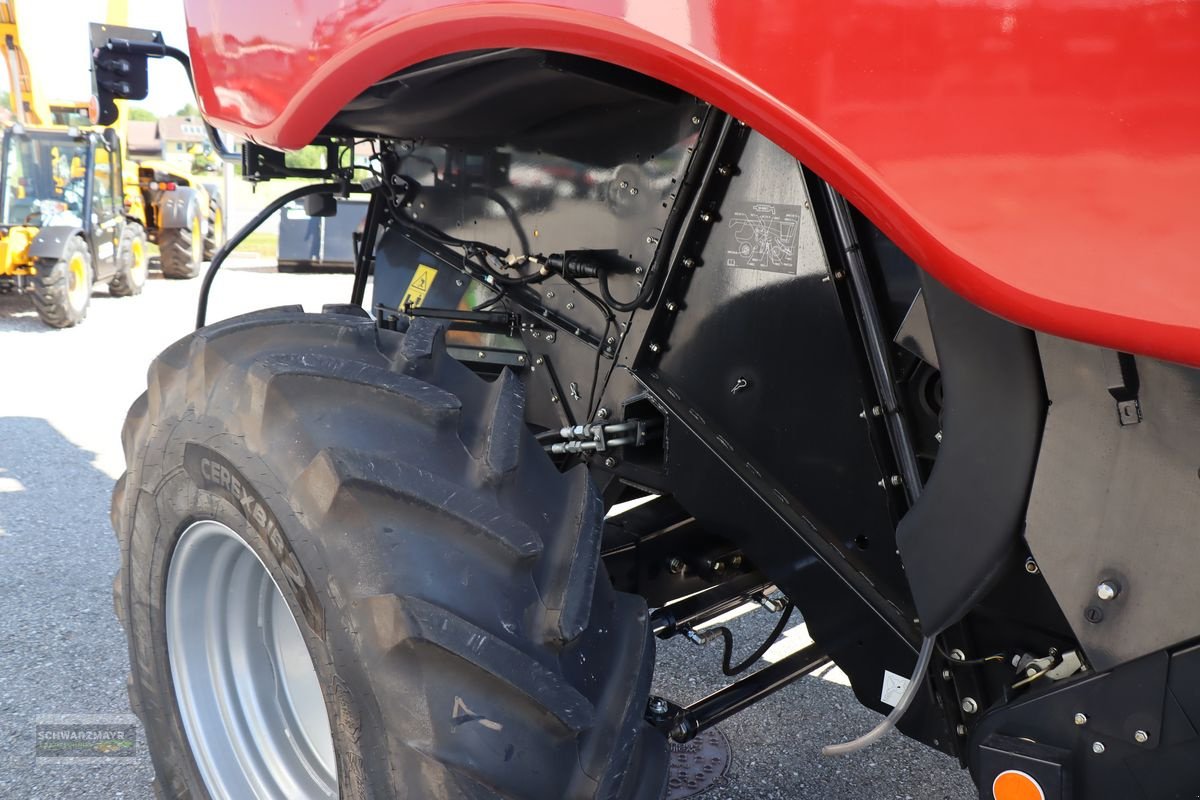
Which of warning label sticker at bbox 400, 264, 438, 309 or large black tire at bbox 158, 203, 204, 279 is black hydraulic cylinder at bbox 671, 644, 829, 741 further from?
large black tire at bbox 158, 203, 204, 279

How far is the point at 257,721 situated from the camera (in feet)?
6.14

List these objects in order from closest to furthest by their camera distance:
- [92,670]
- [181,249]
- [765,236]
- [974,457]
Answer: [974,457] < [765,236] < [92,670] < [181,249]

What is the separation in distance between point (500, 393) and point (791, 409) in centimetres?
45

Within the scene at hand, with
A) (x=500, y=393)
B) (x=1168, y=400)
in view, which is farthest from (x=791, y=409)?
(x=1168, y=400)

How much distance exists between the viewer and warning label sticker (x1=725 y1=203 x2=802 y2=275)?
1.55 m

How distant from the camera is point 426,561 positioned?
4.12 ft

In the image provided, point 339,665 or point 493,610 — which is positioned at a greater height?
point 493,610

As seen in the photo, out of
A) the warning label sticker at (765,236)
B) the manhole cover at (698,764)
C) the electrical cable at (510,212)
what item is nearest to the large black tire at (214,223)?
the electrical cable at (510,212)

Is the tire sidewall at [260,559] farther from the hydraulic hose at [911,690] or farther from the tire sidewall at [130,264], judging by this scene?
the tire sidewall at [130,264]

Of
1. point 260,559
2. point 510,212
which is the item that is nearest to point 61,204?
point 510,212

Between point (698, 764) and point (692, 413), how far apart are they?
1074 mm

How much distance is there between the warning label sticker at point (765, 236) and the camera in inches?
61.0

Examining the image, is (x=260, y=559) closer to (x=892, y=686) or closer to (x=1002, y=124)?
(x=892, y=686)

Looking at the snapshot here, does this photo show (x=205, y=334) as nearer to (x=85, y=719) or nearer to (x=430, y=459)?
(x=430, y=459)
